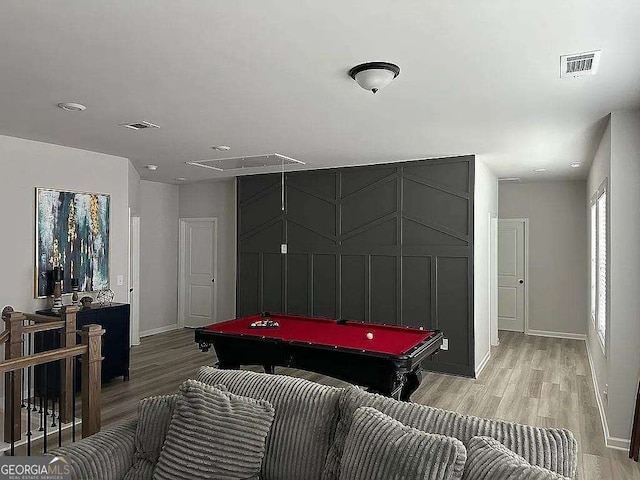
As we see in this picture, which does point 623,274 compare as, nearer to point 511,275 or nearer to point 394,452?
point 394,452

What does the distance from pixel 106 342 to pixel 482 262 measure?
4.58 meters

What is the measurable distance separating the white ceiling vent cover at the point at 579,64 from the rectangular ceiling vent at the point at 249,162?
3.37 metres

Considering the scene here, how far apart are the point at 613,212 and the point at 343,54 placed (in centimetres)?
256

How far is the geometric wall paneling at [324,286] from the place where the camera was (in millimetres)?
6653

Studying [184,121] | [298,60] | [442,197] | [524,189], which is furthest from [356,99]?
[524,189]

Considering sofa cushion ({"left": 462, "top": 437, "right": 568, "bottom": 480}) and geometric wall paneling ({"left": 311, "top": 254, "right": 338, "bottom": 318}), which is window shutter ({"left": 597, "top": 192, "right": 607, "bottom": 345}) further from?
sofa cushion ({"left": 462, "top": 437, "right": 568, "bottom": 480})

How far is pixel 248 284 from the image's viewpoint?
7398 mm

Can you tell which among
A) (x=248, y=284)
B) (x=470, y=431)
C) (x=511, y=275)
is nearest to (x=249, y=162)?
(x=248, y=284)

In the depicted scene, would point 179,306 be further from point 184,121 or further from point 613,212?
point 613,212

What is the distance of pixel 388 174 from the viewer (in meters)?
6.25

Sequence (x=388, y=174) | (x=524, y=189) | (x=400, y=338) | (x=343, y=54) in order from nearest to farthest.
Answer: (x=343, y=54) < (x=400, y=338) < (x=388, y=174) < (x=524, y=189)

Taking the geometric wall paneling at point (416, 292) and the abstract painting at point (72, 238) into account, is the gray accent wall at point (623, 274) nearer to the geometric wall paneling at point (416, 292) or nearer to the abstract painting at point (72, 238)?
the geometric wall paneling at point (416, 292)

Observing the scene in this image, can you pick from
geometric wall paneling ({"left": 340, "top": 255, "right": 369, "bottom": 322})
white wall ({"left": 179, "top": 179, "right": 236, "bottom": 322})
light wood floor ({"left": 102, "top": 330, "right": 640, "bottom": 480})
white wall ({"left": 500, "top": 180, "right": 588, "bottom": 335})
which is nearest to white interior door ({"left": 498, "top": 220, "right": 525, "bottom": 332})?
white wall ({"left": 500, "top": 180, "right": 588, "bottom": 335})

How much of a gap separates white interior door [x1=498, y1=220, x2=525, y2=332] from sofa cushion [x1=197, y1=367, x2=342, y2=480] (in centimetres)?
692
